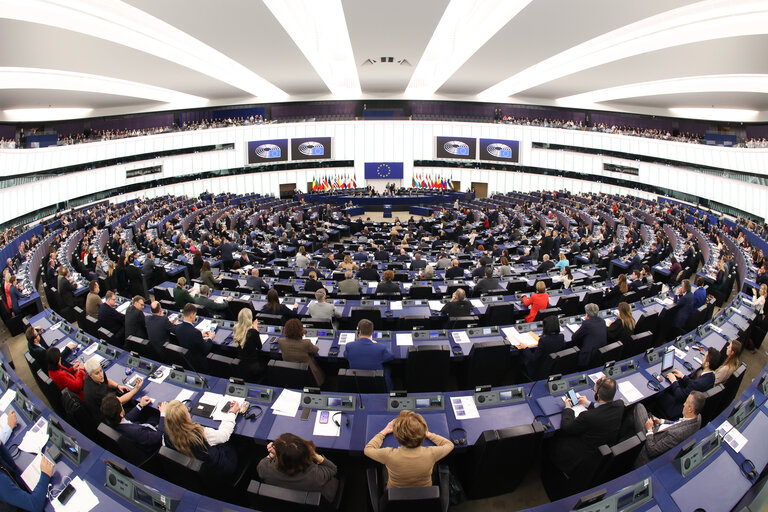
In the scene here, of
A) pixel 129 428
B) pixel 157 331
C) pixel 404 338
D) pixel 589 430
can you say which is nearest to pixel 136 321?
pixel 157 331

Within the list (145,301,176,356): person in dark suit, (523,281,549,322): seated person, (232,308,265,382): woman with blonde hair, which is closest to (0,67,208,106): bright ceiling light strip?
(145,301,176,356): person in dark suit

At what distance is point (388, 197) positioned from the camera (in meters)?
26.5

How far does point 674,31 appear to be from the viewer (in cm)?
1373

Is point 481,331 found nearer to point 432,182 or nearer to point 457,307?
point 457,307

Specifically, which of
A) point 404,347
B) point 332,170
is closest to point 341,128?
point 332,170

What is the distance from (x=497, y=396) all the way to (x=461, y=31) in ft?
56.0

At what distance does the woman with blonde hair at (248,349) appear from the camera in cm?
536

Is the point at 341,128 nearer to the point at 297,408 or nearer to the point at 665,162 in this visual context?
the point at 665,162

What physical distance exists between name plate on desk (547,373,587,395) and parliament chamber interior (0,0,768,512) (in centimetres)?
2

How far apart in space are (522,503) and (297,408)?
2.69 m

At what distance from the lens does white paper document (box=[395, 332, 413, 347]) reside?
19.2 ft

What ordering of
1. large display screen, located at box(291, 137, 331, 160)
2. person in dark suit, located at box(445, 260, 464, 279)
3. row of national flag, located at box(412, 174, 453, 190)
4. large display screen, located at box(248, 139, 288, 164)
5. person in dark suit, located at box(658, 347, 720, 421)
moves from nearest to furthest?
person in dark suit, located at box(658, 347, 720, 421) → person in dark suit, located at box(445, 260, 464, 279) → large display screen, located at box(248, 139, 288, 164) → row of national flag, located at box(412, 174, 453, 190) → large display screen, located at box(291, 137, 331, 160)

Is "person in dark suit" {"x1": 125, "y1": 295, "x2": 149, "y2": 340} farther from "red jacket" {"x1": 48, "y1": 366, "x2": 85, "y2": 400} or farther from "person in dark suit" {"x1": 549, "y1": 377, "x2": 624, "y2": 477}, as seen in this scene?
"person in dark suit" {"x1": 549, "y1": 377, "x2": 624, "y2": 477}

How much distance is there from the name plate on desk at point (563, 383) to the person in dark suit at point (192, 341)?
15.3ft
